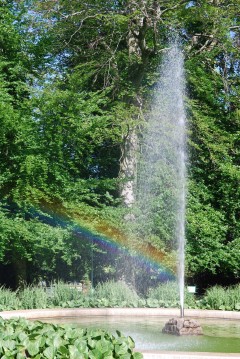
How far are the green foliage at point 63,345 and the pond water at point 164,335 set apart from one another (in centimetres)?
204

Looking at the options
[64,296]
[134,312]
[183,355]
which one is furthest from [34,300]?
[183,355]

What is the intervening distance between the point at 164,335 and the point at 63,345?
4.09m

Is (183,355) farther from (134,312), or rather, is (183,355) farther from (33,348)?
(134,312)

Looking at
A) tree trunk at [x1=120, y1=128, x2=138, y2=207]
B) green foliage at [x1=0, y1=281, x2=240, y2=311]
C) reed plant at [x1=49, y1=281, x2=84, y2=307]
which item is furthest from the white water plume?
reed plant at [x1=49, y1=281, x2=84, y2=307]

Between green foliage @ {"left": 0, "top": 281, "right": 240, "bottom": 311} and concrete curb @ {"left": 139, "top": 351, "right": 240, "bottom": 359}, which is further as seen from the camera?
green foliage @ {"left": 0, "top": 281, "right": 240, "bottom": 311}

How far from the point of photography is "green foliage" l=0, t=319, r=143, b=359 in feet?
19.0

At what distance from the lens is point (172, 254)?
17516mm

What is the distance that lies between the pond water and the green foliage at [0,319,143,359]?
6.69 feet

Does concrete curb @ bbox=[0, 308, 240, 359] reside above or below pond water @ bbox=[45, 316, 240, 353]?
above

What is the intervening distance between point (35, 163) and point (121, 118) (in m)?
3.22

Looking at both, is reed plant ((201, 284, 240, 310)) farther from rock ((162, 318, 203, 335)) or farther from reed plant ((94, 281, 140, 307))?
rock ((162, 318, 203, 335))

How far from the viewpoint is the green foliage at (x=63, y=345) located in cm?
580

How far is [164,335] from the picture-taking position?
31.9 feet

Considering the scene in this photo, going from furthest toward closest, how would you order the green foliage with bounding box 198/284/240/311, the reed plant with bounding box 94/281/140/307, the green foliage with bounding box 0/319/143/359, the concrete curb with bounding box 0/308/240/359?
the reed plant with bounding box 94/281/140/307 < the green foliage with bounding box 198/284/240/311 < the concrete curb with bounding box 0/308/240/359 < the green foliage with bounding box 0/319/143/359
